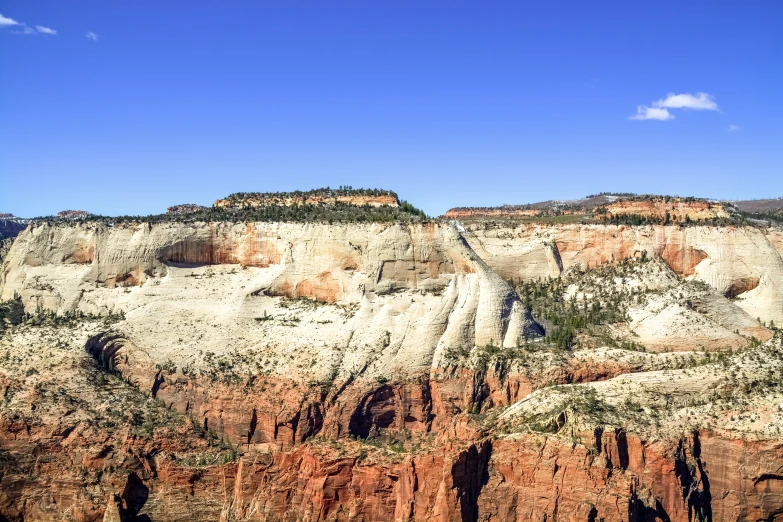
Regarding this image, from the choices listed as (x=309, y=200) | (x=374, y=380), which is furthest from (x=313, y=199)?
(x=374, y=380)

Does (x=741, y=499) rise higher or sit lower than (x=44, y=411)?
lower

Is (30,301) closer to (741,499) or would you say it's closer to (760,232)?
(741,499)

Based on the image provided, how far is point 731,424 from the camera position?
39750 mm

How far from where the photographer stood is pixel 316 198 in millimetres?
61812

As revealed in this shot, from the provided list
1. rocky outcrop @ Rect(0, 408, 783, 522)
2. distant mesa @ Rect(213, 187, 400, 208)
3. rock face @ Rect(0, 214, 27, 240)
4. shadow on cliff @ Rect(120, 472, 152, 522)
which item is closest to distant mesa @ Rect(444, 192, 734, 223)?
distant mesa @ Rect(213, 187, 400, 208)

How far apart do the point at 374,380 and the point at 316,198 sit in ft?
64.8

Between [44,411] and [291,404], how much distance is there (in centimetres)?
1342

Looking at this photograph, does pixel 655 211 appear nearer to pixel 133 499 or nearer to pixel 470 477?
pixel 470 477

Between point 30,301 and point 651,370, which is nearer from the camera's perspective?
point 651,370

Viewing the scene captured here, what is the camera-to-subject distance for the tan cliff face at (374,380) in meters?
39.2

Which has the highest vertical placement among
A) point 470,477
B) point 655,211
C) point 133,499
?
point 655,211

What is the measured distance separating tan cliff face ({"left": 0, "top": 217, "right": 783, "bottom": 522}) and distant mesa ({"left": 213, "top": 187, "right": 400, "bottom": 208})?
6.97 metres

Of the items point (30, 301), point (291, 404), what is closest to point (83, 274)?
point (30, 301)

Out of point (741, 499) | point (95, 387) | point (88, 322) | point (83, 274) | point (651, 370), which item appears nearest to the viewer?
point (741, 499)
